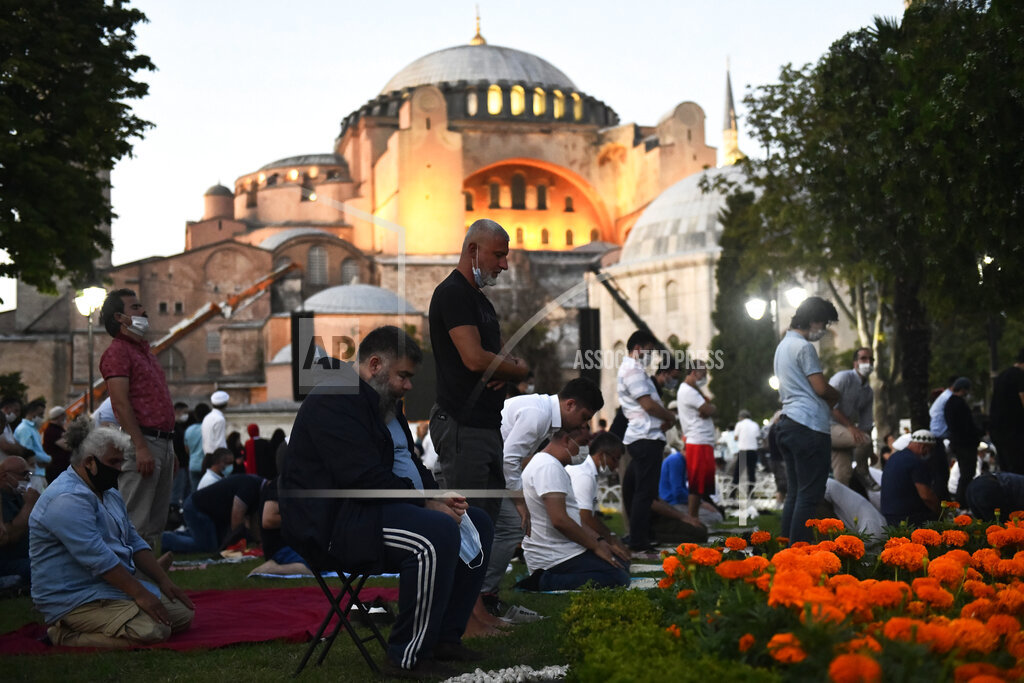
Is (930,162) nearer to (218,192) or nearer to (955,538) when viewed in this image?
(955,538)

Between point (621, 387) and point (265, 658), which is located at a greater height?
point (621, 387)

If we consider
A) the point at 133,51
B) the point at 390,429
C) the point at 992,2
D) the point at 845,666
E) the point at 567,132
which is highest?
the point at 567,132

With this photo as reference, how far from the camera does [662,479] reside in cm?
1434

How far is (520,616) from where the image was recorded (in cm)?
668

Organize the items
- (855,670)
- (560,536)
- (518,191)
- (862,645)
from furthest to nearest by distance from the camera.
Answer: (518,191), (560,536), (862,645), (855,670)

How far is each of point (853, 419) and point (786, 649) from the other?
8.82 meters

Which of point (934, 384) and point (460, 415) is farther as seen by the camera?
point (934, 384)

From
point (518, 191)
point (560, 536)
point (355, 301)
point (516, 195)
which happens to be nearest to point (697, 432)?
point (560, 536)

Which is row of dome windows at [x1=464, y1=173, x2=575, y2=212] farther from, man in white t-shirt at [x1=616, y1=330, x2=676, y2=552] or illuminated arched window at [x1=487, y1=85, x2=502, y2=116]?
man in white t-shirt at [x1=616, y1=330, x2=676, y2=552]

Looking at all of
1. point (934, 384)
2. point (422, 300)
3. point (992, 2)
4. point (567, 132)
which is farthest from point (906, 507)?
point (567, 132)

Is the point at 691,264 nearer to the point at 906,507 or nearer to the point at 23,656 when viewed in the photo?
the point at 906,507

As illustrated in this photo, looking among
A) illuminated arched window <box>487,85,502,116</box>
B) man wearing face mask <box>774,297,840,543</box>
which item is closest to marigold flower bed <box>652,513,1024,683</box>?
man wearing face mask <box>774,297,840,543</box>

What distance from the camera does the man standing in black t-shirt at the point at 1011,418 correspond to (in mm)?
10188

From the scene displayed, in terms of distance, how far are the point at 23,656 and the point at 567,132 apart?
74.9m
